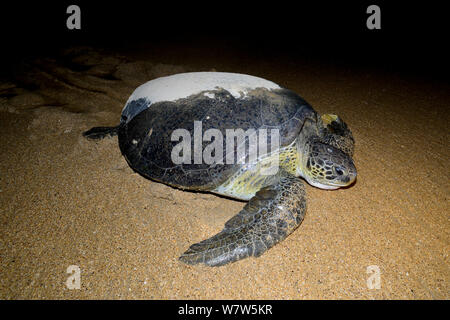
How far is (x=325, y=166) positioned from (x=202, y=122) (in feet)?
3.59

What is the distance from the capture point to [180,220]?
6.14ft

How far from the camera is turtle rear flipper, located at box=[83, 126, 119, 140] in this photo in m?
2.57

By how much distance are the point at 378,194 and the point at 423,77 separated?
3.96m

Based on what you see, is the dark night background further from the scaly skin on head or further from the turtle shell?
the turtle shell

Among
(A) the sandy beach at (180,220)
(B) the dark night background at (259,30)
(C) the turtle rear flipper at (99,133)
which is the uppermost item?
(B) the dark night background at (259,30)

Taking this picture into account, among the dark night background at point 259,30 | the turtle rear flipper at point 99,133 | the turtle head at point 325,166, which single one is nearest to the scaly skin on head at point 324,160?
the turtle head at point 325,166

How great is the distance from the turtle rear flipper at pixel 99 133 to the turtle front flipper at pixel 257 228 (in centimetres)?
173

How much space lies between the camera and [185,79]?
2211 millimetres

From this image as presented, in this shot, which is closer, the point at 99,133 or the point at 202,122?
the point at 202,122

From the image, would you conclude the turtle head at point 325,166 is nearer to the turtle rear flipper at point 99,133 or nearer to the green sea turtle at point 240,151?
the green sea turtle at point 240,151

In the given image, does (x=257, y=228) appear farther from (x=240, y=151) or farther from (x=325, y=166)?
(x=325, y=166)

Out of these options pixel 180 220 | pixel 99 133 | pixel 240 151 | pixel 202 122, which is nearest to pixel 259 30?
pixel 99 133

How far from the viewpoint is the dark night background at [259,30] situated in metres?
5.48
